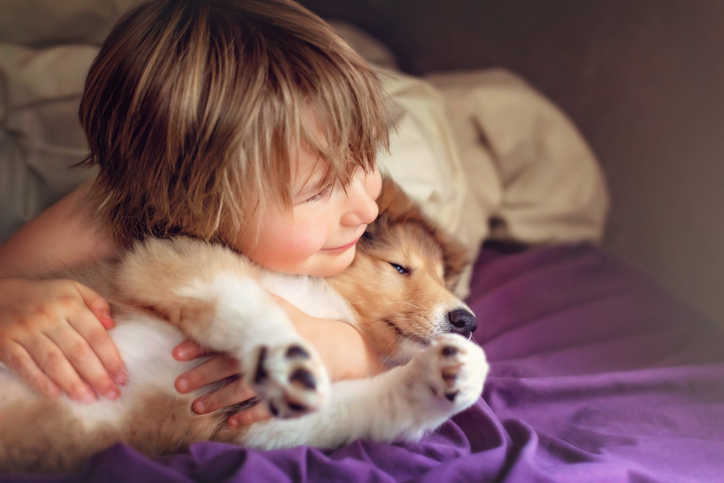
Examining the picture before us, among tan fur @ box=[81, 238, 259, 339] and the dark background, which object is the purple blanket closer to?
tan fur @ box=[81, 238, 259, 339]

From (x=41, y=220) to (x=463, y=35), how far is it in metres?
2.47

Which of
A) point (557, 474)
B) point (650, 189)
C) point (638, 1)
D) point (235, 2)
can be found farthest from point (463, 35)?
point (557, 474)

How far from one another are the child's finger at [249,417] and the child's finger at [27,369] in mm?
370

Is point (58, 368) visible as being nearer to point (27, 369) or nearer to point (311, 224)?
point (27, 369)

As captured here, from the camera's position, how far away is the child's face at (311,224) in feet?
4.06

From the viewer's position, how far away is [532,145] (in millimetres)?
2568

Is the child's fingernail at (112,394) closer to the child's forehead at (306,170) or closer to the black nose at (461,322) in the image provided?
the child's forehead at (306,170)

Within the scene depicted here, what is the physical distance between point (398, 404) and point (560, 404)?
568 millimetres

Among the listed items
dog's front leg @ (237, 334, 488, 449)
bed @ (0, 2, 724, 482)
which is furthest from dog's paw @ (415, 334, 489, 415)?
bed @ (0, 2, 724, 482)

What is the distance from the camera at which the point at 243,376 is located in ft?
3.46

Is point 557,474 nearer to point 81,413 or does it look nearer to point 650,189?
point 81,413

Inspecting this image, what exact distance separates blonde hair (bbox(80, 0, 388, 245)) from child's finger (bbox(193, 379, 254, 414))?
360 millimetres

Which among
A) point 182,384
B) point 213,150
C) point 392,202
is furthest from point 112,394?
point 392,202

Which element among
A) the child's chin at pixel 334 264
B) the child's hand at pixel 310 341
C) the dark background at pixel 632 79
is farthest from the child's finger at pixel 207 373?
the dark background at pixel 632 79
